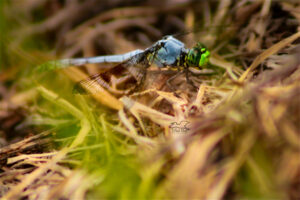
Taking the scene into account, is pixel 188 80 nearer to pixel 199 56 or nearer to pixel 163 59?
pixel 199 56

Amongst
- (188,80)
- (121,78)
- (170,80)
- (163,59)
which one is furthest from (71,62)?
(188,80)

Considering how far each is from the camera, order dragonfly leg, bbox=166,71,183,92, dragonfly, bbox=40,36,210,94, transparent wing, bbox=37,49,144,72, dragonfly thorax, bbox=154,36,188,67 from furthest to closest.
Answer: transparent wing, bbox=37,49,144,72, dragonfly thorax, bbox=154,36,188,67, dragonfly, bbox=40,36,210,94, dragonfly leg, bbox=166,71,183,92

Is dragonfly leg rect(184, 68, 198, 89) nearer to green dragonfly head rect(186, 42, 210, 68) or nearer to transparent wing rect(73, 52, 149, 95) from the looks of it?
green dragonfly head rect(186, 42, 210, 68)

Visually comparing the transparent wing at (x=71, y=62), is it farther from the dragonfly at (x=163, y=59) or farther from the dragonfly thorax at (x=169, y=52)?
the dragonfly thorax at (x=169, y=52)

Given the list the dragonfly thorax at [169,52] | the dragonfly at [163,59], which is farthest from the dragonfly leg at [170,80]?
the dragonfly thorax at [169,52]

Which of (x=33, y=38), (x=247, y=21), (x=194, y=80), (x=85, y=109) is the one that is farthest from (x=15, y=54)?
(x=247, y=21)

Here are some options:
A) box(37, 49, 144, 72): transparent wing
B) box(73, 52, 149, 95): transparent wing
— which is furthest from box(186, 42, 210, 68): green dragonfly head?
box(37, 49, 144, 72): transparent wing

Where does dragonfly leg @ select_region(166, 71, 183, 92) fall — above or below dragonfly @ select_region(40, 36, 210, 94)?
below

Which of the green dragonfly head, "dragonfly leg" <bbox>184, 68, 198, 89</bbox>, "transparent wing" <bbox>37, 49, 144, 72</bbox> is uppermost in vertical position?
"transparent wing" <bbox>37, 49, 144, 72</bbox>

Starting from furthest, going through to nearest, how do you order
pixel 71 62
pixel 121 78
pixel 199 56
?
pixel 71 62 → pixel 121 78 → pixel 199 56
